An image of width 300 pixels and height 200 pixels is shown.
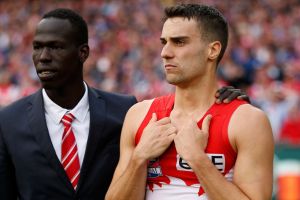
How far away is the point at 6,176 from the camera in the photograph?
539cm

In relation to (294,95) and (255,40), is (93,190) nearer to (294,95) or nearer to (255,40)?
(294,95)

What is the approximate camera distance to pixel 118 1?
873 inches

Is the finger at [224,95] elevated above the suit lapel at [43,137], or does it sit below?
above

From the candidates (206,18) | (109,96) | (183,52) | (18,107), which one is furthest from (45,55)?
(206,18)

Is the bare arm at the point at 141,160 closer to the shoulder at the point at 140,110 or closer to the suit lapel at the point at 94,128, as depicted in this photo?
the shoulder at the point at 140,110

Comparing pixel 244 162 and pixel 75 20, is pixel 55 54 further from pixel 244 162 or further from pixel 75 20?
pixel 244 162

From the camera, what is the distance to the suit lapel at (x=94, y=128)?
5398 millimetres

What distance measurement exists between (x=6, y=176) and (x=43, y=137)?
34 cm

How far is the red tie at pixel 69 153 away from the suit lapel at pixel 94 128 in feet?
0.18

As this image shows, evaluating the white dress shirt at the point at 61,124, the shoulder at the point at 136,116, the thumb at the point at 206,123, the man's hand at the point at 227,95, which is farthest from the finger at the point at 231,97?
the white dress shirt at the point at 61,124

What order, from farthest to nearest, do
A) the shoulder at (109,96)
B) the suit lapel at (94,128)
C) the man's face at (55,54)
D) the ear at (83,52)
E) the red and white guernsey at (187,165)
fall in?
the shoulder at (109,96) < the ear at (83,52) < the suit lapel at (94,128) < the man's face at (55,54) < the red and white guernsey at (187,165)

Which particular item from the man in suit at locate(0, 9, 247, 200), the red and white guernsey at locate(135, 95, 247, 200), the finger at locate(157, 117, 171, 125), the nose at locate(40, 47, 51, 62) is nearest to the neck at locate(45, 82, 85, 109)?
the man in suit at locate(0, 9, 247, 200)

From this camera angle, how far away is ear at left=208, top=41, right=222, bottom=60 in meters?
5.04

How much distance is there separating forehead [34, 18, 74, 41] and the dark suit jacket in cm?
39
